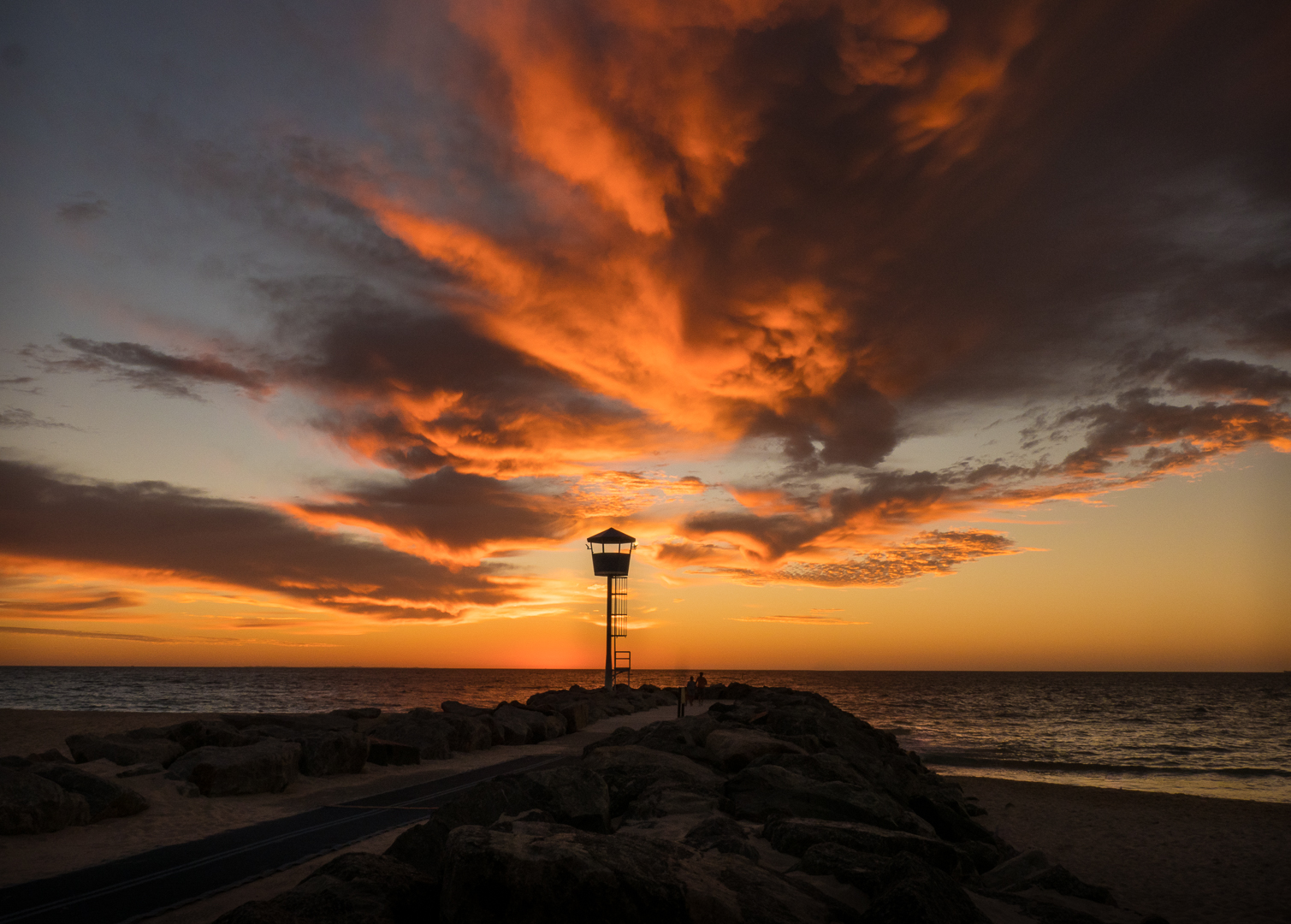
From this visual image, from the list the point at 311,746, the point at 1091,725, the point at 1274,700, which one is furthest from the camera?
the point at 1274,700

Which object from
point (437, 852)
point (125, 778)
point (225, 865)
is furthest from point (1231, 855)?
point (125, 778)

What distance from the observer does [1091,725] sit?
51469 millimetres

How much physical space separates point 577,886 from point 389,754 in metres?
13.4

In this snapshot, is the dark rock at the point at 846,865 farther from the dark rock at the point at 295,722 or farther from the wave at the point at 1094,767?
the wave at the point at 1094,767

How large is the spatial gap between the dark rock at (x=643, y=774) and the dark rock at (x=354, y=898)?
13.7 feet

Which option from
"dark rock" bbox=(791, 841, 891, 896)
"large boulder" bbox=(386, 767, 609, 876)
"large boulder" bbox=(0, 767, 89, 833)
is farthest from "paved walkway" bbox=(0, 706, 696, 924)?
"dark rock" bbox=(791, 841, 891, 896)

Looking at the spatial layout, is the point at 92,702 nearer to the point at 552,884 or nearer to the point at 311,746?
the point at 311,746

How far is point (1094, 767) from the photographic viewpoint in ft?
105

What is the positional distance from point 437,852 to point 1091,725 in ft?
183

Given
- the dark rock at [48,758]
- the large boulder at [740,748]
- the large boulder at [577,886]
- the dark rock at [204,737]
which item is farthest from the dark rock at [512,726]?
the large boulder at [577,886]

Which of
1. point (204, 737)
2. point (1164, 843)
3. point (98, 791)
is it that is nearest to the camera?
point (98, 791)

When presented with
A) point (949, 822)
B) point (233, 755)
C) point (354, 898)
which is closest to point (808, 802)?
point (949, 822)

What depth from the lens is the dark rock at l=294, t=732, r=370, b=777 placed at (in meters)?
15.8

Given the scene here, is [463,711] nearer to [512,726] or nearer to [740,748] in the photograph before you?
[512,726]
